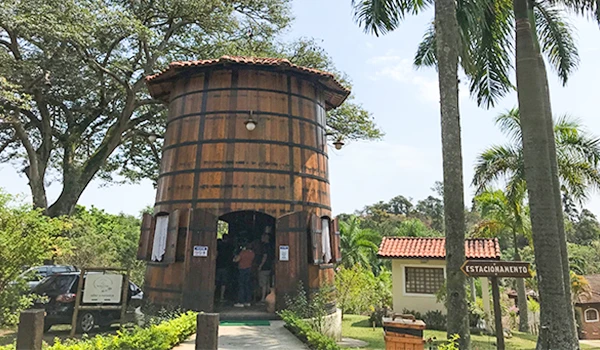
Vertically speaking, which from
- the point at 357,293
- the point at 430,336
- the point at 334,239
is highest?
the point at 334,239

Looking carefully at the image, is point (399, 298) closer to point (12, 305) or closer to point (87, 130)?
point (12, 305)

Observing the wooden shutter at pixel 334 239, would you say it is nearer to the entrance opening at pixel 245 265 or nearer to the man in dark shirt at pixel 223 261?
the entrance opening at pixel 245 265

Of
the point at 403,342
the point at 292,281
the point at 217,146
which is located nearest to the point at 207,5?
the point at 217,146

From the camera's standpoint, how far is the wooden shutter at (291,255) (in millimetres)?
8797

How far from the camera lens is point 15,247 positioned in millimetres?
8070

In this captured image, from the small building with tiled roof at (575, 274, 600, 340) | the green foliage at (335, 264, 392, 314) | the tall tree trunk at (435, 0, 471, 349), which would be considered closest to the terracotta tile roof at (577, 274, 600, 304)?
the small building with tiled roof at (575, 274, 600, 340)

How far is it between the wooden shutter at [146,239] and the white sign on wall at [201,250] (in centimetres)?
130

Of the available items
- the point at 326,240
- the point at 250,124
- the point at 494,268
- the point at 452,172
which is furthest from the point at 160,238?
the point at 494,268

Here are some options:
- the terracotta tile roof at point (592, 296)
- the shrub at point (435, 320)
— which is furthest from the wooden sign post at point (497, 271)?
the terracotta tile roof at point (592, 296)

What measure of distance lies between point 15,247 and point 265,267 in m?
5.68

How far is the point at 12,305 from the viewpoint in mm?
8266

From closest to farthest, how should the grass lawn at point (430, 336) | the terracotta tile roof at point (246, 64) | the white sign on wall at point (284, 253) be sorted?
the white sign on wall at point (284, 253)
the terracotta tile roof at point (246, 64)
the grass lawn at point (430, 336)

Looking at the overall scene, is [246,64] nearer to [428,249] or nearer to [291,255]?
[291,255]

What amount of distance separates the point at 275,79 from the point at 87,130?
13.7m
